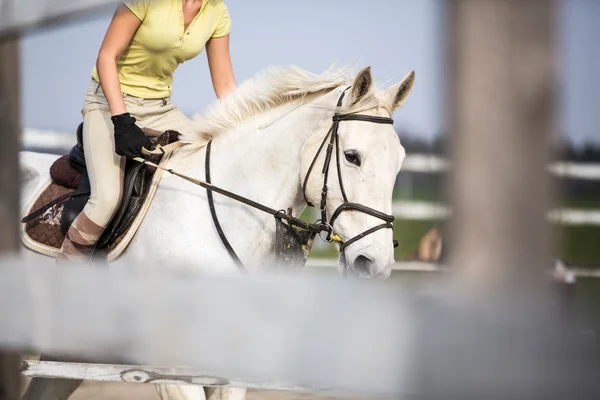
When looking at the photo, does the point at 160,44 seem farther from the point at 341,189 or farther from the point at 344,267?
the point at 344,267

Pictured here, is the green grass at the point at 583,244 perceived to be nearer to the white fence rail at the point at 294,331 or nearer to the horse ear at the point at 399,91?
the horse ear at the point at 399,91

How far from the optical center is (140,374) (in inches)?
77.1

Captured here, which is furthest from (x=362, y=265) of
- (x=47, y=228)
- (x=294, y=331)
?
(x=294, y=331)

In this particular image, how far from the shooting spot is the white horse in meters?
2.76

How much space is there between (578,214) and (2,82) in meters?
6.69

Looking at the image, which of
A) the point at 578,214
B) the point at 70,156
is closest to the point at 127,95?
the point at 70,156

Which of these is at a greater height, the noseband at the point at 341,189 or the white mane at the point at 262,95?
the white mane at the point at 262,95

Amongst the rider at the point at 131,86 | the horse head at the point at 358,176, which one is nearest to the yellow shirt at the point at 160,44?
the rider at the point at 131,86

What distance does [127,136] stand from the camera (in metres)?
2.74

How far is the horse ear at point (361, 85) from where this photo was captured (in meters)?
2.84

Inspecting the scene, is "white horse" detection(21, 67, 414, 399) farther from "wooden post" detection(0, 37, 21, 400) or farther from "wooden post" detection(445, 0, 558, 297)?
"wooden post" detection(445, 0, 558, 297)

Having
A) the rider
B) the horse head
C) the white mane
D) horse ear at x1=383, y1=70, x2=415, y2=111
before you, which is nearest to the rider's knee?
the rider

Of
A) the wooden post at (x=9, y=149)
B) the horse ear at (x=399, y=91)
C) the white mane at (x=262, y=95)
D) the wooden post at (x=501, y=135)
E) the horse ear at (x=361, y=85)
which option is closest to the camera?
the wooden post at (x=501, y=135)

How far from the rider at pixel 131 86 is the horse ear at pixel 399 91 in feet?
2.67
